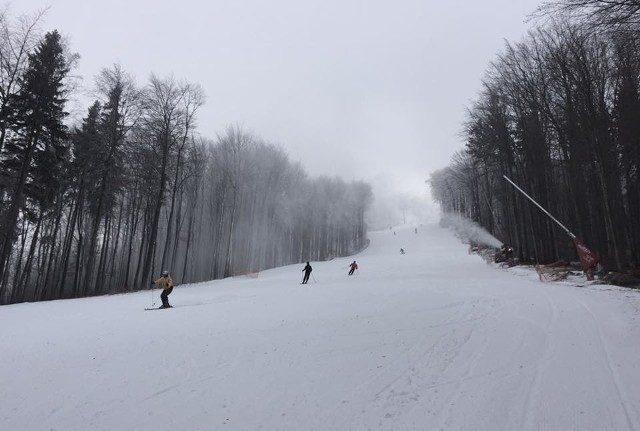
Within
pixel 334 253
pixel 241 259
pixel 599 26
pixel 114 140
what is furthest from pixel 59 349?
pixel 334 253

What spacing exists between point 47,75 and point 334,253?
45.9 metres

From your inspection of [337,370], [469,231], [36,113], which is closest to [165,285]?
[337,370]

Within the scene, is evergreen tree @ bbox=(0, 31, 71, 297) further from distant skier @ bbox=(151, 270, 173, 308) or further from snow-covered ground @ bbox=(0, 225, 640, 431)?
snow-covered ground @ bbox=(0, 225, 640, 431)

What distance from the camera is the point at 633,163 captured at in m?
Answer: 14.0

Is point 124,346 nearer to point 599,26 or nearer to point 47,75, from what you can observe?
point 599,26

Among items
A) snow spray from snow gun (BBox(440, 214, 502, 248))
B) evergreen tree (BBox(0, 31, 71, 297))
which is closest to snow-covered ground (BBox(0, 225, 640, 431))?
evergreen tree (BBox(0, 31, 71, 297))

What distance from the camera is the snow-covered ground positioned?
3555 millimetres

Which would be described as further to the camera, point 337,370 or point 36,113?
point 36,113

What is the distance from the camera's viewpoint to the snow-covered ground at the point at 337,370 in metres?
3.55

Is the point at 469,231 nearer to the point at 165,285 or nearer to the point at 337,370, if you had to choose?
the point at 165,285

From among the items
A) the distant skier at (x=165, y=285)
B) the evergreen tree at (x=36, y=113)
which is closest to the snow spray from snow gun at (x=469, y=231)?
the distant skier at (x=165, y=285)

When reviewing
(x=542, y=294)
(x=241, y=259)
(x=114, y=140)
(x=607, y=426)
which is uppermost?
(x=114, y=140)

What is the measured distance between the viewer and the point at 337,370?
192 inches

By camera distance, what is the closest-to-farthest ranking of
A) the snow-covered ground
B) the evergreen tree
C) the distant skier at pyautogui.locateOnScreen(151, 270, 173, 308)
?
the snow-covered ground → the distant skier at pyautogui.locateOnScreen(151, 270, 173, 308) → the evergreen tree
